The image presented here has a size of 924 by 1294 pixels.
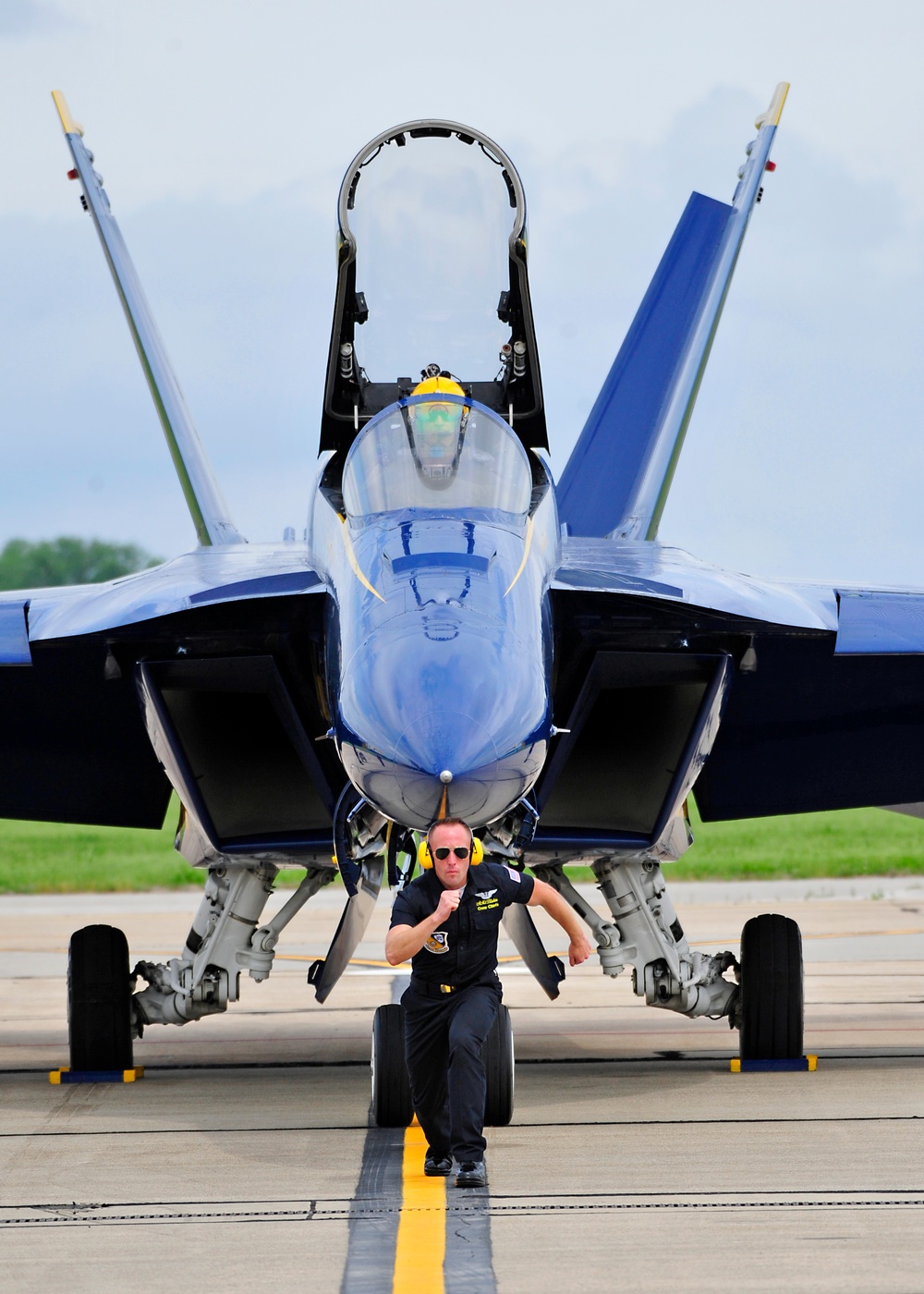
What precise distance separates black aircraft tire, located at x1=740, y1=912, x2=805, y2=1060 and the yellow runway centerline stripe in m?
2.75

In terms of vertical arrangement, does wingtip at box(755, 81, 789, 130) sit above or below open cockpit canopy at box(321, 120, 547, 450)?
above

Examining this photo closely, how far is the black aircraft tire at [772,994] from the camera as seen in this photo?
8.71 metres

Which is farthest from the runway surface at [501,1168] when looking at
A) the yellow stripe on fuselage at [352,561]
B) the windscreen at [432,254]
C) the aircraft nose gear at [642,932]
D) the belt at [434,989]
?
the windscreen at [432,254]

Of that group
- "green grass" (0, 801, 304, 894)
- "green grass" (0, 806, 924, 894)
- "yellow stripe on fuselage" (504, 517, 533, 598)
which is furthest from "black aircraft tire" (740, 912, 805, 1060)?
"green grass" (0, 806, 924, 894)

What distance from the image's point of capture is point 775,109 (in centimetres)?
1197

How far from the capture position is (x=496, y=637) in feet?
19.2

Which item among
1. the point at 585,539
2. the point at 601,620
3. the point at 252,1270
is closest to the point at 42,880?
the point at 585,539

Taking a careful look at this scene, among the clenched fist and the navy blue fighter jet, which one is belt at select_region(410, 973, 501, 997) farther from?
the navy blue fighter jet

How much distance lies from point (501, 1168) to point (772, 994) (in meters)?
3.00

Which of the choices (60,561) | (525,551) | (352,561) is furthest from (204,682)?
(60,561)

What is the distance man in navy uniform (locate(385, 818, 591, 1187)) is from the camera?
228 inches

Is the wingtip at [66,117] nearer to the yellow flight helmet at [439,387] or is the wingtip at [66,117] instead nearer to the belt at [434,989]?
the yellow flight helmet at [439,387]

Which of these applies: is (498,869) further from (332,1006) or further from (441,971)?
(332,1006)

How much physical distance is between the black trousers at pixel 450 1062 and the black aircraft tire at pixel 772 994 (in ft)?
9.68
